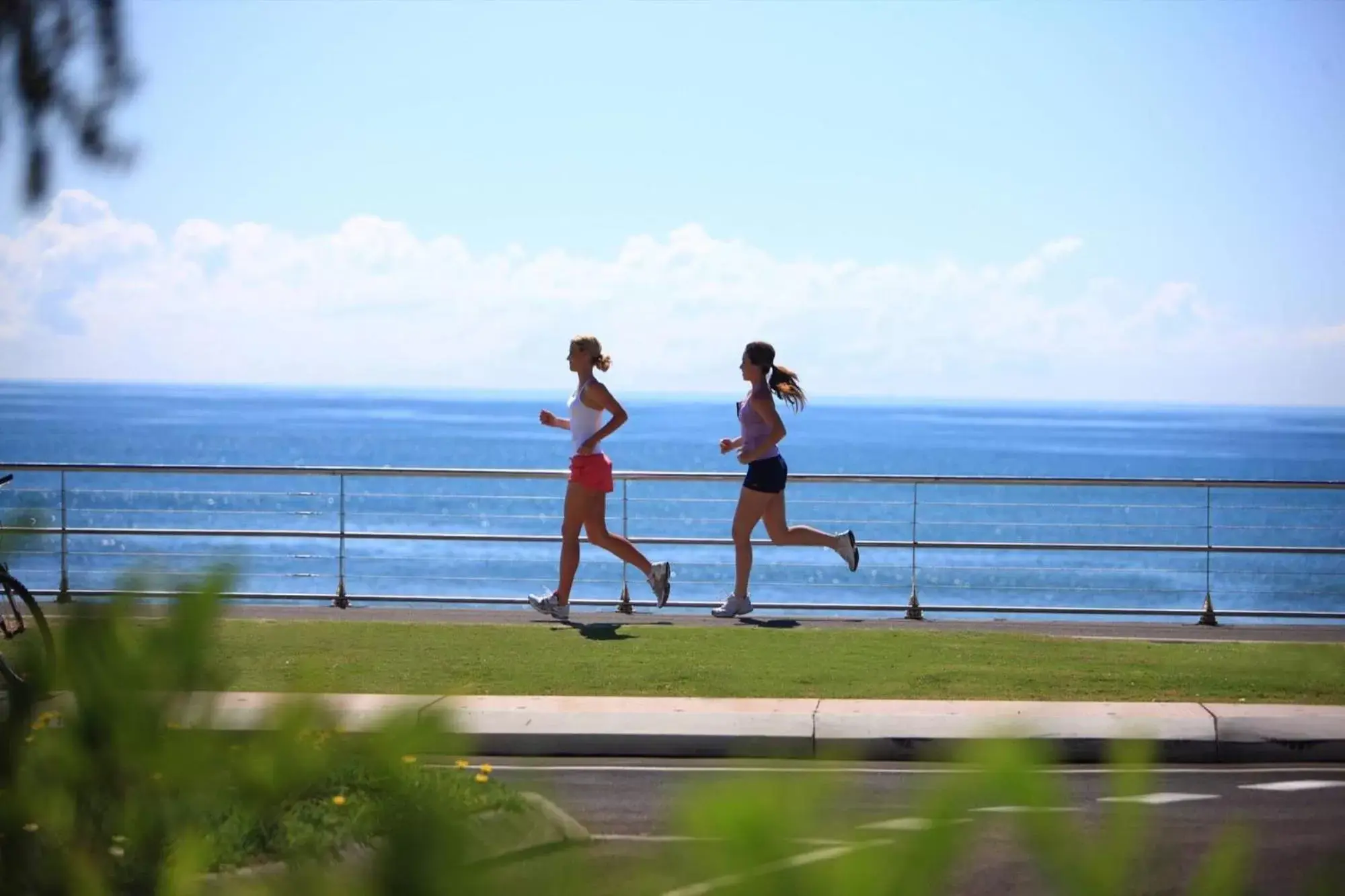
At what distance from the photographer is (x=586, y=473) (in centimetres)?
1340

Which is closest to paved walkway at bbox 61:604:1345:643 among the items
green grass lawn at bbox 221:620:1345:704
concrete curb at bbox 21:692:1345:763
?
green grass lawn at bbox 221:620:1345:704

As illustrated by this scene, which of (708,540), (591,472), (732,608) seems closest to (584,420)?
→ (591,472)

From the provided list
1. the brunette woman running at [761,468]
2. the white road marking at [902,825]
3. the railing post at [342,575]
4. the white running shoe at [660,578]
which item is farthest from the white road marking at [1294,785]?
the railing post at [342,575]

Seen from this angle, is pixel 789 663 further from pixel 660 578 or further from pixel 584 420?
pixel 584 420

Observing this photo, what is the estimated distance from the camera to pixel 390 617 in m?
14.1

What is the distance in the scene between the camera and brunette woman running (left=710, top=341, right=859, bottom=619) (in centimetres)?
1383

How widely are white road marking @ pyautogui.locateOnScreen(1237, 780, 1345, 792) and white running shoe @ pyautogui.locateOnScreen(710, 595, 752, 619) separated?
5776mm

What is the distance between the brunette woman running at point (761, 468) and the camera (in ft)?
45.4

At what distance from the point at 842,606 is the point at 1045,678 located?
402 centimetres

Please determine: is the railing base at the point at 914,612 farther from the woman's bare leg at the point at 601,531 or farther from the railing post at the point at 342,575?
the railing post at the point at 342,575

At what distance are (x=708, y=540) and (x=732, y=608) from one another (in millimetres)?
1609

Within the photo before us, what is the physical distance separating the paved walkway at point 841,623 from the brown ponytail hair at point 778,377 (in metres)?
1.79

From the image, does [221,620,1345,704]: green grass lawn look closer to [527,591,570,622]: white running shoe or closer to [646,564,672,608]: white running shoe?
[527,591,570,622]: white running shoe

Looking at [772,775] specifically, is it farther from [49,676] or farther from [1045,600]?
[1045,600]
